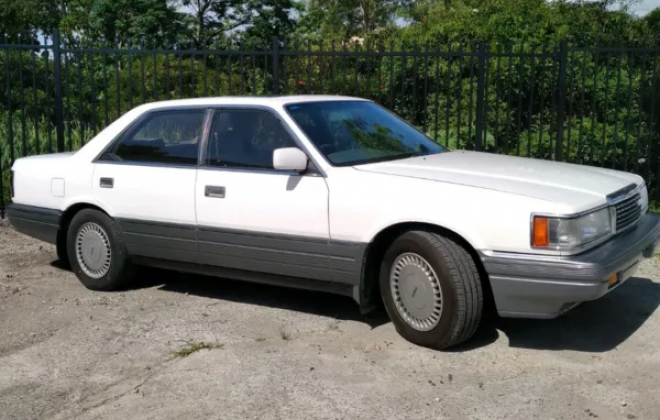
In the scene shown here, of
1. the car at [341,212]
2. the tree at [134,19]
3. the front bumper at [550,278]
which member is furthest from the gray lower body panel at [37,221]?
the tree at [134,19]

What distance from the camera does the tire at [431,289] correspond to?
451cm

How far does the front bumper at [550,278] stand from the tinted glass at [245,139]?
1.73 meters

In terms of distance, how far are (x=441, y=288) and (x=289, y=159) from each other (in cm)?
128

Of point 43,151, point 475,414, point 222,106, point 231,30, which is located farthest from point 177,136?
point 231,30

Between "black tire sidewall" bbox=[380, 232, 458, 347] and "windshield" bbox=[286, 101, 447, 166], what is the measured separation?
0.73 m

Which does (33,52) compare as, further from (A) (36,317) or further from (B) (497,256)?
(B) (497,256)

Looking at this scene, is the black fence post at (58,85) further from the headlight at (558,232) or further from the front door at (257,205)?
the headlight at (558,232)

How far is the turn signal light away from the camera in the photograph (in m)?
4.26

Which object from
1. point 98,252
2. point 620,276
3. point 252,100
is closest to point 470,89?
point 252,100

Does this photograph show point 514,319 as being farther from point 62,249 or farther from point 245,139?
point 62,249

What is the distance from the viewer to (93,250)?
6.21m

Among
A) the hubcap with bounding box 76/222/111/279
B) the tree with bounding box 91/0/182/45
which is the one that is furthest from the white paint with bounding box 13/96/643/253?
the tree with bounding box 91/0/182/45

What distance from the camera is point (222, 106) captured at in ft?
18.6

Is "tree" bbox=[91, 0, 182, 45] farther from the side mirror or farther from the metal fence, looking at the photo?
the side mirror
